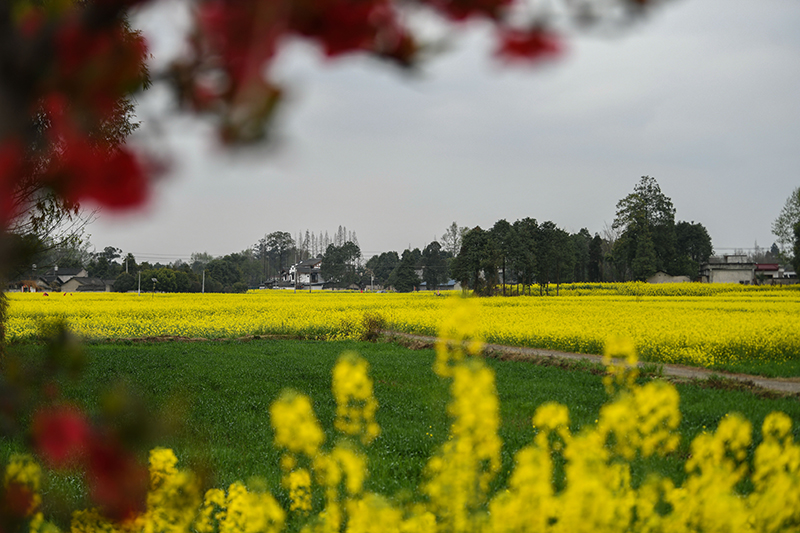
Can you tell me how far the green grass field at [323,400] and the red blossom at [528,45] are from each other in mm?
773

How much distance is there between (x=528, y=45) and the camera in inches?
30.4

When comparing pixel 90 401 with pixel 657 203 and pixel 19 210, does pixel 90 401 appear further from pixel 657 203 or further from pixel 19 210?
pixel 657 203

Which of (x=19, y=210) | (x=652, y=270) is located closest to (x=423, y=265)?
(x=652, y=270)

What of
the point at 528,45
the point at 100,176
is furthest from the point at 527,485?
the point at 100,176

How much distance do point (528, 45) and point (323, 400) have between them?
31.4 ft

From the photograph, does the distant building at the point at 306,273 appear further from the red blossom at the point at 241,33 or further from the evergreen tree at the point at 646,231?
the red blossom at the point at 241,33

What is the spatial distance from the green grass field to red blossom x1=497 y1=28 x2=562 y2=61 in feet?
2.54

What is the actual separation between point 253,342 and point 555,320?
11.9 m

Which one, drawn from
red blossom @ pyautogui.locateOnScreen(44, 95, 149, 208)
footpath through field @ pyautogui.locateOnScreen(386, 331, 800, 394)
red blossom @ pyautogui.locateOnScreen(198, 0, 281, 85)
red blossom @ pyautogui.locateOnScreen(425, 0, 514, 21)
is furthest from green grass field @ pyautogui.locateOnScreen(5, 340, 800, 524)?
footpath through field @ pyautogui.locateOnScreen(386, 331, 800, 394)

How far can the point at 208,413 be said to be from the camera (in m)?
8.70

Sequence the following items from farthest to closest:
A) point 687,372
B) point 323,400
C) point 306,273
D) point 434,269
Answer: point 306,273
point 434,269
point 687,372
point 323,400

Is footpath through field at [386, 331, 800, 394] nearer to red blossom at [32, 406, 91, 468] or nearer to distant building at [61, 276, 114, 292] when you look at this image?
red blossom at [32, 406, 91, 468]

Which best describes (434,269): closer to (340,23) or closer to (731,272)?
(731,272)

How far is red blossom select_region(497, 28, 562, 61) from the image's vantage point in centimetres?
77
